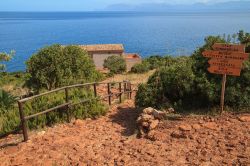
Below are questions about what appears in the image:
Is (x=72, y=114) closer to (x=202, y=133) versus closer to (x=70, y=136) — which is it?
(x=70, y=136)

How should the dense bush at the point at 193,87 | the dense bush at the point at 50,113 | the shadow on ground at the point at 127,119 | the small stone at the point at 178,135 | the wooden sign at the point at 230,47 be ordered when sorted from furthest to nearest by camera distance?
the dense bush at the point at 50,113 < the dense bush at the point at 193,87 < the shadow on ground at the point at 127,119 < the wooden sign at the point at 230,47 < the small stone at the point at 178,135

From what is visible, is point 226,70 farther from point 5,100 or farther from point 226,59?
point 5,100

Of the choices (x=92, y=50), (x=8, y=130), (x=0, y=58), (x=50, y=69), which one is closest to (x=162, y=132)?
(x=8, y=130)

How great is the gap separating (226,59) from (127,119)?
2841 millimetres

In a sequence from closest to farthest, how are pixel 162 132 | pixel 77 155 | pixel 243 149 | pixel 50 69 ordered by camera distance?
1. pixel 243 149
2. pixel 77 155
3. pixel 162 132
4. pixel 50 69

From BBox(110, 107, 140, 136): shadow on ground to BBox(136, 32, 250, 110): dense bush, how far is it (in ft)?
A: 1.31

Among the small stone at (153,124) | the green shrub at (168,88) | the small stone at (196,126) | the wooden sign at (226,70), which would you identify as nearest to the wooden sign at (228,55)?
the wooden sign at (226,70)

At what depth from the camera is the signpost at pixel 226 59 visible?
718cm

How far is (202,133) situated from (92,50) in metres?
41.9

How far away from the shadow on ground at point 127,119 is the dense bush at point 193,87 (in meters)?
0.40

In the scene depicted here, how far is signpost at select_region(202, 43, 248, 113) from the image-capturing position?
7.18 m

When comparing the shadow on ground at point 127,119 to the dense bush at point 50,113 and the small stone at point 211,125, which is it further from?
the small stone at point 211,125

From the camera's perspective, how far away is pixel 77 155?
6.40 m

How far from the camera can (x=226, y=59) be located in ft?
24.1
